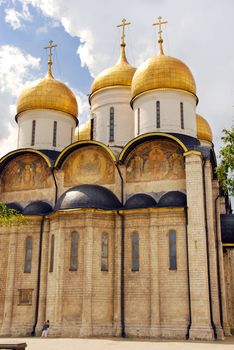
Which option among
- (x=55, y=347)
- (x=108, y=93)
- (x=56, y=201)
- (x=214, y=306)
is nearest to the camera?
(x=55, y=347)

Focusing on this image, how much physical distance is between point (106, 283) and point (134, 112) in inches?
306

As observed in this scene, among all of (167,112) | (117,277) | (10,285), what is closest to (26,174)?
(10,285)

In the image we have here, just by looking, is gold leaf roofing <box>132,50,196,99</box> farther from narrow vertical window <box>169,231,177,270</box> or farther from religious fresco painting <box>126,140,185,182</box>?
narrow vertical window <box>169,231,177,270</box>

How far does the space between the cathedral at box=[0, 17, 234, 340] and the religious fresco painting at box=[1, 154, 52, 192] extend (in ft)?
0.14

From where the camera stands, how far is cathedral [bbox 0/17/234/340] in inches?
551

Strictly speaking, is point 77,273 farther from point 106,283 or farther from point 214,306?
point 214,306

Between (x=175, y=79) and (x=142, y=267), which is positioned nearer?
(x=142, y=267)

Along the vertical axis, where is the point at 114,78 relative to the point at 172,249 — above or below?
above

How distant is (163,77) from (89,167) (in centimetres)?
489

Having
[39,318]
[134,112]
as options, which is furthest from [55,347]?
[134,112]

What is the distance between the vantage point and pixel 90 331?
13789mm

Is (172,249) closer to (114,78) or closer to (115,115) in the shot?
(115,115)

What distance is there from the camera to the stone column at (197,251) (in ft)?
43.7

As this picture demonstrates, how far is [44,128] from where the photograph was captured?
19.3 metres
